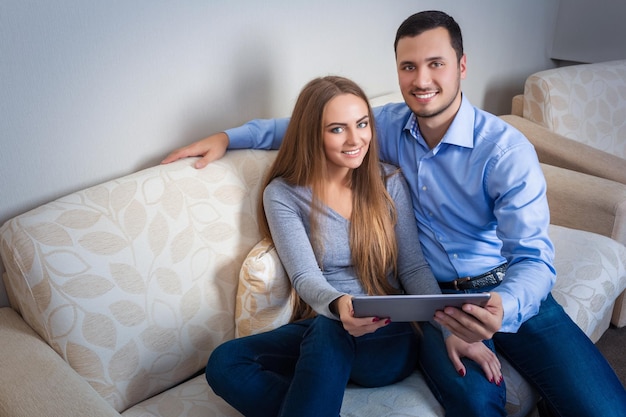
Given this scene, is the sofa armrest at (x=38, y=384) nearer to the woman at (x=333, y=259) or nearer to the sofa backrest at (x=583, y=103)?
the woman at (x=333, y=259)

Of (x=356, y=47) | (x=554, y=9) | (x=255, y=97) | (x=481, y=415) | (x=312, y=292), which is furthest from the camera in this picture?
(x=554, y=9)

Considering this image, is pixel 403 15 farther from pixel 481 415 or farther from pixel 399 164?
pixel 481 415

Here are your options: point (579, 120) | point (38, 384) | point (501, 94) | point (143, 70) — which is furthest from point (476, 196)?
point (501, 94)

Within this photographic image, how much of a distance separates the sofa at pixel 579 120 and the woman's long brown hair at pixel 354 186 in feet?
2.77

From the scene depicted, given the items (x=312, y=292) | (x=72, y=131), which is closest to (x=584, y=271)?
(x=312, y=292)

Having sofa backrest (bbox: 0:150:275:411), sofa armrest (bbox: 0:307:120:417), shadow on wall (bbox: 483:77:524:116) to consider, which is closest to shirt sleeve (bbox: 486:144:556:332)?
sofa backrest (bbox: 0:150:275:411)

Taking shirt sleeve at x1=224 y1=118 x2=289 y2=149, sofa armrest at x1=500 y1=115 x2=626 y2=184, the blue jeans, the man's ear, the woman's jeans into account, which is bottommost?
the woman's jeans

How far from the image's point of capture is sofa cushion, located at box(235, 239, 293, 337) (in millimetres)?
1537

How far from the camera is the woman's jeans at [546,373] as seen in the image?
136cm

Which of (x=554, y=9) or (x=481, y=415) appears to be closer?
(x=481, y=415)

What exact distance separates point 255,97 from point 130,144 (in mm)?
447

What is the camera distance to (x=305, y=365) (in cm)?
135

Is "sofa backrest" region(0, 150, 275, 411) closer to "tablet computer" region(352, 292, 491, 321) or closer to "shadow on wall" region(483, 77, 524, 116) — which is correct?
"tablet computer" region(352, 292, 491, 321)

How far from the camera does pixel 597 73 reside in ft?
8.59
